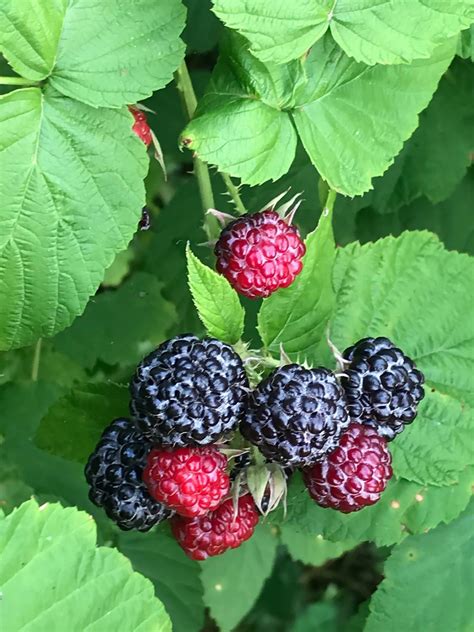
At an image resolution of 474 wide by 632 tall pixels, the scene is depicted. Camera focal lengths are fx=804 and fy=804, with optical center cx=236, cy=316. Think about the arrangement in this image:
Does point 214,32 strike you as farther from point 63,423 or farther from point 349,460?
point 349,460

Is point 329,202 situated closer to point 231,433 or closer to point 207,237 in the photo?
point 207,237

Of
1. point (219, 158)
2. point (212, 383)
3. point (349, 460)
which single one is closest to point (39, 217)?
point (219, 158)

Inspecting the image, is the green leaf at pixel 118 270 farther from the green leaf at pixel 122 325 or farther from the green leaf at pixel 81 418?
the green leaf at pixel 81 418

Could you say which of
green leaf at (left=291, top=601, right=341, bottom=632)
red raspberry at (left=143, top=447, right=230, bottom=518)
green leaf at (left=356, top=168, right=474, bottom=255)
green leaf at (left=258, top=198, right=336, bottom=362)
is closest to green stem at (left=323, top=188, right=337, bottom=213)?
green leaf at (left=258, top=198, right=336, bottom=362)

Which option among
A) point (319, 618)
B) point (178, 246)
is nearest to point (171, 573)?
point (319, 618)

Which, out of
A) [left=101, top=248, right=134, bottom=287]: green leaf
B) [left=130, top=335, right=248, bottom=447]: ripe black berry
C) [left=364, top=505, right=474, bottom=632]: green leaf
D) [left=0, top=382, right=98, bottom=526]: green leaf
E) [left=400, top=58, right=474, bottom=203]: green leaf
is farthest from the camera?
[left=101, top=248, right=134, bottom=287]: green leaf

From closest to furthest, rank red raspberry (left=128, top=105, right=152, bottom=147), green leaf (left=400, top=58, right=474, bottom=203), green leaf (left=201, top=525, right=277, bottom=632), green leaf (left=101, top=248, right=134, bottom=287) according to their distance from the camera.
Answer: red raspberry (left=128, top=105, right=152, bottom=147) → green leaf (left=400, top=58, right=474, bottom=203) → green leaf (left=201, top=525, right=277, bottom=632) → green leaf (left=101, top=248, right=134, bottom=287)

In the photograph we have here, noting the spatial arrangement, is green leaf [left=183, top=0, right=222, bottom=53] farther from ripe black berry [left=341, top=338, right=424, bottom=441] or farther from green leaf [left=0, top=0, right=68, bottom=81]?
ripe black berry [left=341, top=338, right=424, bottom=441]
